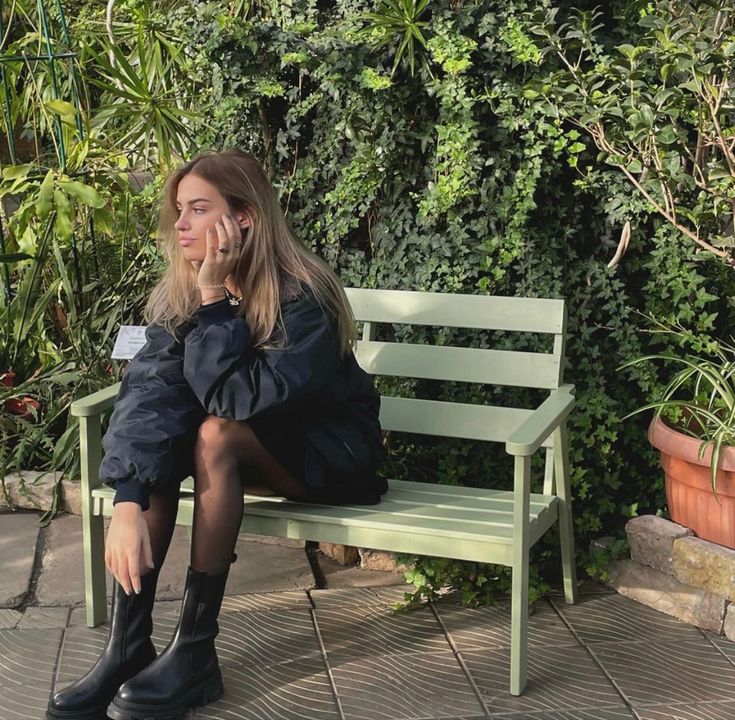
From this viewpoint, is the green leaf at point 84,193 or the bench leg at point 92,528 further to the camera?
the green leaf at point 84,193

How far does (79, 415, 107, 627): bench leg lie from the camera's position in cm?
304

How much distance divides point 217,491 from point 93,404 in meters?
0.58

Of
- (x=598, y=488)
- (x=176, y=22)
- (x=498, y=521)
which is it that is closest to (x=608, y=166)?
(x=598, y=488)

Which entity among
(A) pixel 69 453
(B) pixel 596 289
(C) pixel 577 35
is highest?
(C) pixel 577 35

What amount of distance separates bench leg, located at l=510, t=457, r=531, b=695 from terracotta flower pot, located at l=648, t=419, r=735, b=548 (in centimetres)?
73

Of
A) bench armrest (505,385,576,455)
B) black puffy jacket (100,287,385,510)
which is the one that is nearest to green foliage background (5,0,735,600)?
bench armrest (505,385,576,455)

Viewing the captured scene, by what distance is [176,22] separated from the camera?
390cm

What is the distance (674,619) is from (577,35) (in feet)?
5.79

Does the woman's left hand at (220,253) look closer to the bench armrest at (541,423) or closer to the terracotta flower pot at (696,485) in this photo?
the bench armrest at (541,423)

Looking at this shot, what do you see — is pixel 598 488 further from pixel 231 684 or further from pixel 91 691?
pixel 91 691

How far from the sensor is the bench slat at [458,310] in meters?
3.21

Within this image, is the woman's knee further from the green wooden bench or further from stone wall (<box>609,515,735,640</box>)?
stone wall (<box>609,515,735,640</box>)

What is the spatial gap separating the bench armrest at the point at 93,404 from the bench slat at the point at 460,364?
2.58 ft

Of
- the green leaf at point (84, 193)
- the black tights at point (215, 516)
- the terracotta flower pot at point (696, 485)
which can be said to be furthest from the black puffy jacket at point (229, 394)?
the green leaf at point (84, 193)
